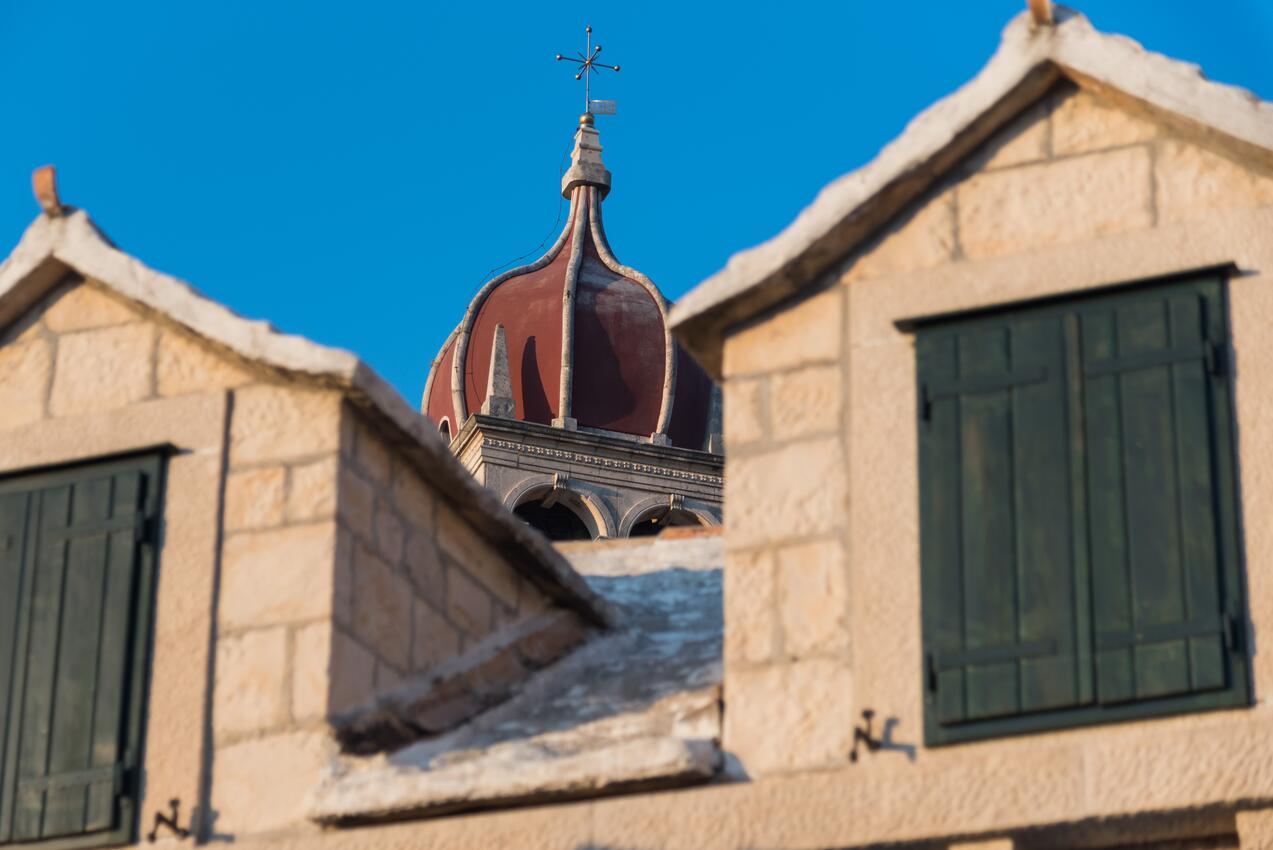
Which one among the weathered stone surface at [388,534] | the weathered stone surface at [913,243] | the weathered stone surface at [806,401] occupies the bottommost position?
the weathered stone surface at [388,534]

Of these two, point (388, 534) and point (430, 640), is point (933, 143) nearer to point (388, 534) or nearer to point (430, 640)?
point (388, 534)

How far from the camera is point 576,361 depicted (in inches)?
1378

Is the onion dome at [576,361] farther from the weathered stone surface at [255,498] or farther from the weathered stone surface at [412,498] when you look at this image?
the weathered stone surface at [255,498]

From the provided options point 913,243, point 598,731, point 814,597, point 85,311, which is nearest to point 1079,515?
point 814,597

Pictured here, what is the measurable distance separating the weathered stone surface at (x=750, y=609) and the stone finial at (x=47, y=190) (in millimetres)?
3022

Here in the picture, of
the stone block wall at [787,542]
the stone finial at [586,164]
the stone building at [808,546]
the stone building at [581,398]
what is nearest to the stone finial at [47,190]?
the stone building at [808,546]

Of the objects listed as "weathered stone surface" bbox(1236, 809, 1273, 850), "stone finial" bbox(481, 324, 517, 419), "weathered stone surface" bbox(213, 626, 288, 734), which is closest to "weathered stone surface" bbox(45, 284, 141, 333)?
"weathered stone surface" bbox(213, 626, 288, 734)

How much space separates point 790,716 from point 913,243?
170 cm

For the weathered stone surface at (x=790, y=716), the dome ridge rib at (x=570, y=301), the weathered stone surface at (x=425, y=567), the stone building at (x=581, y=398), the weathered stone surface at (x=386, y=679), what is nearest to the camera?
the weathered stone surface at (x=790, y=716)

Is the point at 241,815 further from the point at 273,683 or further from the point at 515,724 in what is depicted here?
the point at 515,724

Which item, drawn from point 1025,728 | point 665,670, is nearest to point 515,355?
point 665,670

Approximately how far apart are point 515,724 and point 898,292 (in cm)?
208

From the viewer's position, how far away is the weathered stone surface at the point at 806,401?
31.9 ft

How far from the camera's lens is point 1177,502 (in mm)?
8953
